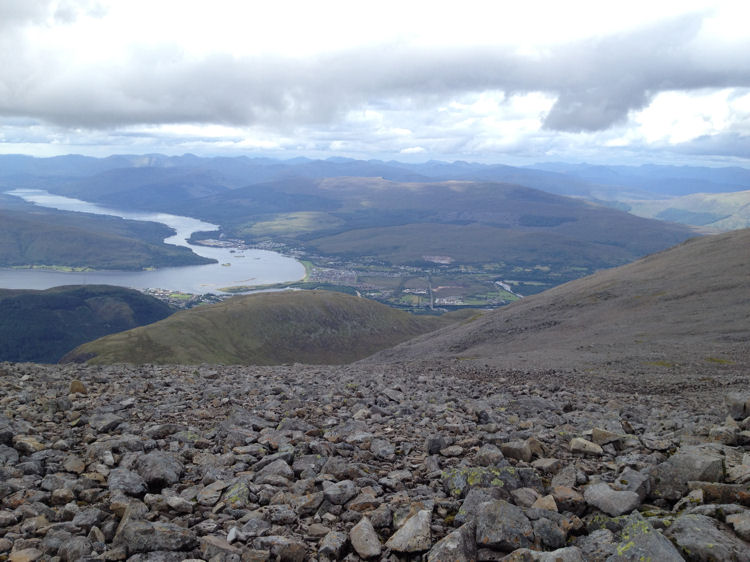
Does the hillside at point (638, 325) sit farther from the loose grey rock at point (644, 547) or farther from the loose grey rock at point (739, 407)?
the loose grey rock at point (644, 547)

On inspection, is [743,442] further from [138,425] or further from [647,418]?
[138,425]

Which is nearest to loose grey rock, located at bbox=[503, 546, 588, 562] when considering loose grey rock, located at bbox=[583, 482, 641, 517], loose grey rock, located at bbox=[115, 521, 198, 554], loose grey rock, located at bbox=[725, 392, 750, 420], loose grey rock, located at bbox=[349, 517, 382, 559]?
loose grey rock, located at bbox=[583, 482, 641, 517]

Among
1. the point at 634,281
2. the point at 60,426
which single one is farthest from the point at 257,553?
the point at 634,281

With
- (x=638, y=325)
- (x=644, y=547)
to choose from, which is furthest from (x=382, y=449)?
(x=638, y=325)

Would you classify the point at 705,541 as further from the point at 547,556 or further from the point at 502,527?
the point at 502,527

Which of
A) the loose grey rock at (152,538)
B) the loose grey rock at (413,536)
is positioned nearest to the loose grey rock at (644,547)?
the loose grey rock at (413,536)

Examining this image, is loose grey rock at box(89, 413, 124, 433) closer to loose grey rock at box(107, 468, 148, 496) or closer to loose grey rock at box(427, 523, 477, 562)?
loose grey rock at box(107, 468, 148, 496)

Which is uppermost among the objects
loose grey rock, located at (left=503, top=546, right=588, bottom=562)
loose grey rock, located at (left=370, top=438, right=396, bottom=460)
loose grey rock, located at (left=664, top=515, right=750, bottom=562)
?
loose grey rock, located at (left=664, top=515, right=750, bottom=562)
